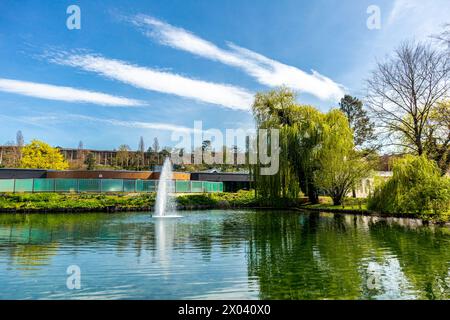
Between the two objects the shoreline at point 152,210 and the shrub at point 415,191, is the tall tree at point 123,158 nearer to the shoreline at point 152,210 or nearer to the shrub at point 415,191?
the shoreline at point 152,210

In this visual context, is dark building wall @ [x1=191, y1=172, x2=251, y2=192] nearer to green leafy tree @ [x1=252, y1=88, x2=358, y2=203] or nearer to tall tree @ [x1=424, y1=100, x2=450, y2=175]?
green leafy tree @ [x1=252, y1=88, x2=358, y2=203]

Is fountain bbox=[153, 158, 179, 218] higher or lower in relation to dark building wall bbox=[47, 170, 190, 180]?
lower

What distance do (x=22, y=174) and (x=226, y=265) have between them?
35.6m

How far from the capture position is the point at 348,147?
2753cm

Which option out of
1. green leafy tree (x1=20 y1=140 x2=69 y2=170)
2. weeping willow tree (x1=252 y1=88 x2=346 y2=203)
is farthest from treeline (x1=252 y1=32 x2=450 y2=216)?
green leafy tree (x1=20 y1=140 x2=69 y2=170)

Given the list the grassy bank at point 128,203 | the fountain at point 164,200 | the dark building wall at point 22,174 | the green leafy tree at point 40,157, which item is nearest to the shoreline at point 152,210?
the grassy bank at point 128,203

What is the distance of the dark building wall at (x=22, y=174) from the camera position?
35406mm

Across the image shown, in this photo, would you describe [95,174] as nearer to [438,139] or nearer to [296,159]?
→ [296,159]

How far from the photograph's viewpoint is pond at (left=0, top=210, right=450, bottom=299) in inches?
243

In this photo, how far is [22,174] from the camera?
3697 centimetres

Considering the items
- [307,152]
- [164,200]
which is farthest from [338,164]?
[164,200]

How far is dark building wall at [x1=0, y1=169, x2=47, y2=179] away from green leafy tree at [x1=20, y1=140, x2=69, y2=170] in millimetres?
16829

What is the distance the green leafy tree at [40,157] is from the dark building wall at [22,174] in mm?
16829
